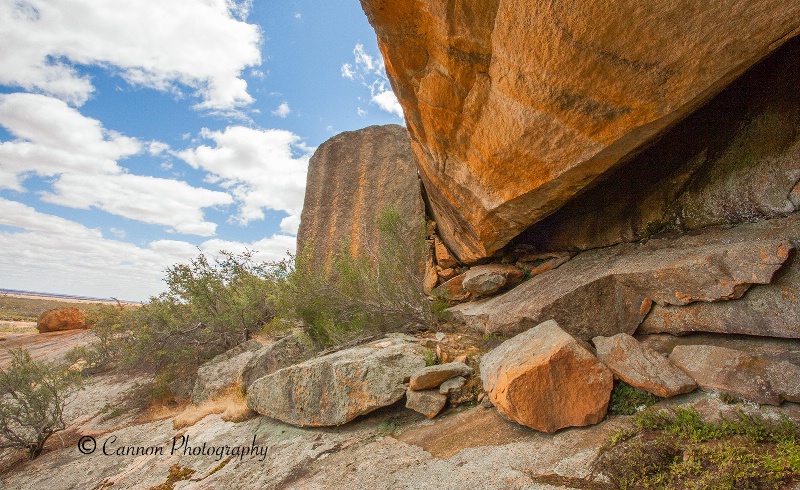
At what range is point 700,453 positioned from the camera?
2369 millimetres

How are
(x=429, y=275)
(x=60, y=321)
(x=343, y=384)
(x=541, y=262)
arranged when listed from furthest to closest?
(x=60, y=321)
(x=429, y=275)
(x=541, y=262)
(x=343, y=384)

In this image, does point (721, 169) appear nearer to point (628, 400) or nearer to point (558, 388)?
point (628, 400)

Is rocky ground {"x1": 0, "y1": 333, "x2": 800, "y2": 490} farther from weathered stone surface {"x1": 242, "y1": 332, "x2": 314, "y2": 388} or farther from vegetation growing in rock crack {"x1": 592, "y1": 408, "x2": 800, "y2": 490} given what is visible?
weathered stone surface {"x1": 242, "y1": 332, "x2": 314, "y2": 388}

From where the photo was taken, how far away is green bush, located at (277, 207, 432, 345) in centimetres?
703

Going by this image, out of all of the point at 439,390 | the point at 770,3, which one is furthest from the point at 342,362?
the point at 770,3

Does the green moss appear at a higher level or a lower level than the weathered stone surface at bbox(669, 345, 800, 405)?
lower

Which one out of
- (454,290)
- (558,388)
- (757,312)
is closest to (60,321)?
(454,290)

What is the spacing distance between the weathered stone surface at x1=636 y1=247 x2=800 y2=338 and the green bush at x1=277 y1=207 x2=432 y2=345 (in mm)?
4105

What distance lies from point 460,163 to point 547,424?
3.37 meters

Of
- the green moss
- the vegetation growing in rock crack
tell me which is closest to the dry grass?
the green moss

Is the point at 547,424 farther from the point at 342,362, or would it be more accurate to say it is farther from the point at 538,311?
the point at 342,362

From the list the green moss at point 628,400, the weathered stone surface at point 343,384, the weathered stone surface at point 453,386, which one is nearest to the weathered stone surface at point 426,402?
the weathered stone surface at point 453,386

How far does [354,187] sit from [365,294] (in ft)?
18.4

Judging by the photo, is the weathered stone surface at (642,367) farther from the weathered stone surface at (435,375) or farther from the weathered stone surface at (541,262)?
the weathered stone surface at (541,262)
